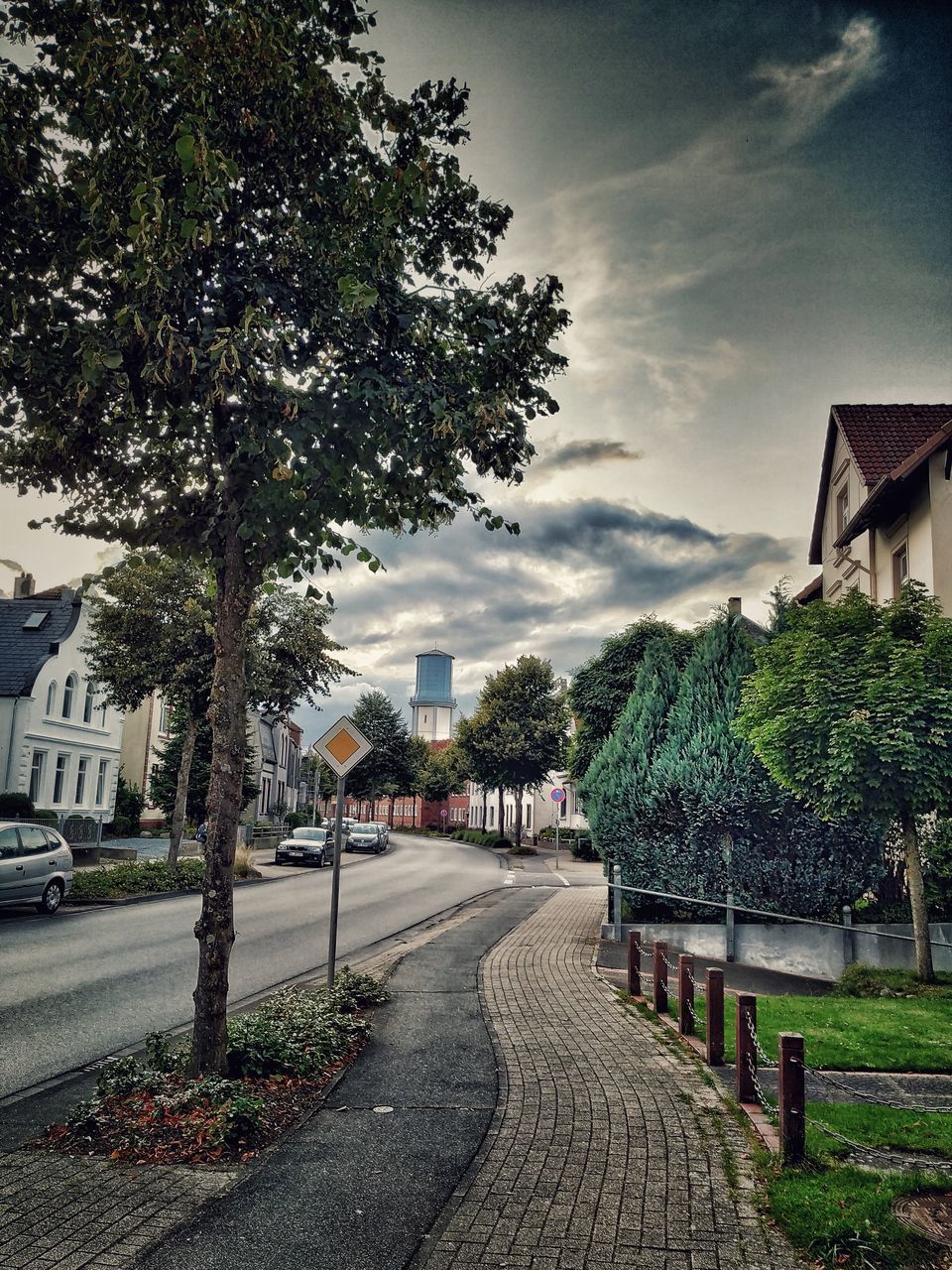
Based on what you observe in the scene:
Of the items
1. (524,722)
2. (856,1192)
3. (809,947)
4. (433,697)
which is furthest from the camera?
(433,697)

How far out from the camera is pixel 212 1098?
19.4 feet

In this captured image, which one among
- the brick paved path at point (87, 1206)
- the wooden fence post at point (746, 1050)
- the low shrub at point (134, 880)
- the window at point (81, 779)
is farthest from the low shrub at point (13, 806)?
the wooden fence post at point (746, 1050)

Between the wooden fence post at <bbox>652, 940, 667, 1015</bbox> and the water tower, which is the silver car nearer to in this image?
the wooden fence post at <bbox>652, 940, 667, 1015</bbox>

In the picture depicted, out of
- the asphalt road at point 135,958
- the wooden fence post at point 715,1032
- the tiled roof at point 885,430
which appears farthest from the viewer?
the tiled roof at point 885,430

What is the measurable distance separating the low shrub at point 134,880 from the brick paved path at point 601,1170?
1375 centimetres

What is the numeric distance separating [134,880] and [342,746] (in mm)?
13173

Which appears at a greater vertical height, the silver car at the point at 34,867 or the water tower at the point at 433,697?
the water tower at the point at 433,697

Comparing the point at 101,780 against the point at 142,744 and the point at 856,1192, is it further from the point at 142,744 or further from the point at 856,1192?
the point at 856,1192

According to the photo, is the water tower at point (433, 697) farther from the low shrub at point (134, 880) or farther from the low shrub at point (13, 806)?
the low shrub at point (134, 880)

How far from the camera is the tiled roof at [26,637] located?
34.0m

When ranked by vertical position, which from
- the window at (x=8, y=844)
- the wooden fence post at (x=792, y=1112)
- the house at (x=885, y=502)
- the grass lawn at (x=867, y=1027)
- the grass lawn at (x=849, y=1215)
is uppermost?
the house at (x=885, y=502)

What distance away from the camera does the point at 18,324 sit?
6.60 m

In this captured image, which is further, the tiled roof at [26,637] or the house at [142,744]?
the house at [142,744]

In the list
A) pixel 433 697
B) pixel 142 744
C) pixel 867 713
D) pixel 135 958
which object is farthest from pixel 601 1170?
pixel 433 697
